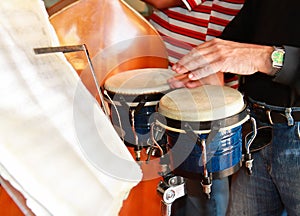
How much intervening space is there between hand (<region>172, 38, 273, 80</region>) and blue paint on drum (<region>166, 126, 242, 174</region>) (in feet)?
0.56

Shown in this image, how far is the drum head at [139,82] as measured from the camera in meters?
1.09

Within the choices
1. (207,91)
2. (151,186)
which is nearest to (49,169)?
(207,91)

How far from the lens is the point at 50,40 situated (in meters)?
0.76

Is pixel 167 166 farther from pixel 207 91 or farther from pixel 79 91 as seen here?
pixel 79 91

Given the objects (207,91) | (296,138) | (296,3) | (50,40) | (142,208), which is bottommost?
(142,208)

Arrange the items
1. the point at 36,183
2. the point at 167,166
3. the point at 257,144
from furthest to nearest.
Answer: the point at 257,144 < the point at 167,166 < the point at 36,183

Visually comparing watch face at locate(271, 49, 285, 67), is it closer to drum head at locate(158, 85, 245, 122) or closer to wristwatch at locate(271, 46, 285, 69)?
wristwatch at locate(271, 46, 285, 69)

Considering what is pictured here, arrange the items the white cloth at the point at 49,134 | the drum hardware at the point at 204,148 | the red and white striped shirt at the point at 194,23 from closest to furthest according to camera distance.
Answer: the white cloth at the point at 49,134, the drum hardware at the point at 204,148, the red and white striped shirt at the point at 194,23

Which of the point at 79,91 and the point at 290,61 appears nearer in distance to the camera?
the point at 79,91

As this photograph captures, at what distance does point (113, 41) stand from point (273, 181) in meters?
0.67

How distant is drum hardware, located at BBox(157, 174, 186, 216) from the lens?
3.16ft

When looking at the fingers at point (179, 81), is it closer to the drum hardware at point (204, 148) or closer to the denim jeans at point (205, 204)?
the drum hardware at point (204, 148)

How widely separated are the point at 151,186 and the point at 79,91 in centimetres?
60

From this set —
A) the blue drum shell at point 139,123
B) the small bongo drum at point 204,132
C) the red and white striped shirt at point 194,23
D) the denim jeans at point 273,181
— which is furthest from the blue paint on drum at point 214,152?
the red and white striped shirt at point 194,23
